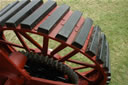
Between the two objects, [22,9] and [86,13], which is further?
[86,13]

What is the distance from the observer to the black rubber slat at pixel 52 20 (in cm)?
126

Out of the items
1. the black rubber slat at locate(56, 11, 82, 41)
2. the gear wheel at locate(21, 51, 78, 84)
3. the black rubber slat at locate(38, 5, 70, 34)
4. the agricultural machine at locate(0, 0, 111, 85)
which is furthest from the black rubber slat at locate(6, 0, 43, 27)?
the gear wheel at locate(21, 51, 78, 84)

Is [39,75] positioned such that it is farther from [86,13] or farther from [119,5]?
[119,5]

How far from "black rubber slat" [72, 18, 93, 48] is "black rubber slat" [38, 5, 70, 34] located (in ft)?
0.77

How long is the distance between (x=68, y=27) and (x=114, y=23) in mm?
2270

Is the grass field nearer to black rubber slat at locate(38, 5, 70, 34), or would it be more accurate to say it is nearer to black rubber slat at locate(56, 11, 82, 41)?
black rubber slat at locate(56, 11, 82, 41)

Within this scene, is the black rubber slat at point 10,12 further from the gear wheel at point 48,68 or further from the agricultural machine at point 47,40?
the gear wheel at point 48,68

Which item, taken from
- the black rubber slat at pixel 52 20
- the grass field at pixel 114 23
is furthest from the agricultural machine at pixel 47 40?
the grass field at pixel 114 23

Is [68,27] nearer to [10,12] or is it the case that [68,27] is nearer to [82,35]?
[82,35]

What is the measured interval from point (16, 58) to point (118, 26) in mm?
2464

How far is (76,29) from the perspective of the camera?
4.70 ft

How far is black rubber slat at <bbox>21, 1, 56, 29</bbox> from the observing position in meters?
1.28

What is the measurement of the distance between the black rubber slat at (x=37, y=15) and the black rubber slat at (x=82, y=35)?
38cm

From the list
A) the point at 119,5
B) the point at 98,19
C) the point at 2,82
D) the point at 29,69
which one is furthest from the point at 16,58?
the point at 119,5
